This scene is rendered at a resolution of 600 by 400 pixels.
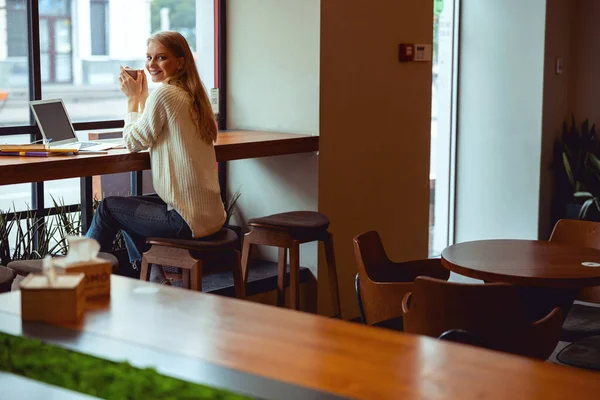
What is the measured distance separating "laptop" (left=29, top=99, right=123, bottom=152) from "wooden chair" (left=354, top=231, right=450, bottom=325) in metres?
1.29

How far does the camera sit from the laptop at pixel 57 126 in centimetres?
419

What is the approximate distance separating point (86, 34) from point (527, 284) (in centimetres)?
262

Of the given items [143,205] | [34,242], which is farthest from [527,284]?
[34,242]

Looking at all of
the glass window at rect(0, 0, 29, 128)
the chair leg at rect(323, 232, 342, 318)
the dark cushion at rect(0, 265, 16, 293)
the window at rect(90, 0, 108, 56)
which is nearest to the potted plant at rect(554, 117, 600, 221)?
the chair leg at rect(323, 232, 342, 318)

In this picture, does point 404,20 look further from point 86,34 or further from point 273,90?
point 86,34

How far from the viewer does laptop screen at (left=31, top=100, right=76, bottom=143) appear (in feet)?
13.8

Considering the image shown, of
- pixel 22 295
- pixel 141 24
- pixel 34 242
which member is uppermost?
pixel 141 24

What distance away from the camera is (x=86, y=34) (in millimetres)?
4793

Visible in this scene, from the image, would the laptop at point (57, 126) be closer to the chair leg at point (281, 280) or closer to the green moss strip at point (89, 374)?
the chair leg at point (281, 280)

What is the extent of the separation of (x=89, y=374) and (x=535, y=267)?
2.38 meters

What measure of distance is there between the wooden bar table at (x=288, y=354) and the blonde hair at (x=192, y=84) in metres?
2.02

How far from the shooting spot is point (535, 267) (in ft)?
12.3

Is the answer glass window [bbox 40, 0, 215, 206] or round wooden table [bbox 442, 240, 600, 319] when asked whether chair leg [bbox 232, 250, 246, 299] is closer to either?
round wooden table [bbox 442, 240, 600, 319]

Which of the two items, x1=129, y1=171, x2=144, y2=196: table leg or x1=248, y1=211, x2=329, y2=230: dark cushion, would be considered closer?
x1=248, y1=211, x2=329, y2=230: dark cushion
